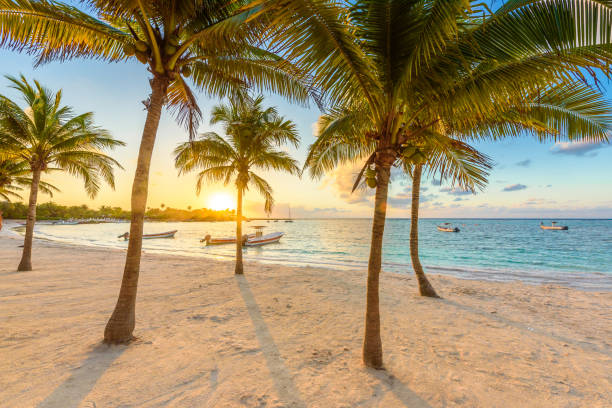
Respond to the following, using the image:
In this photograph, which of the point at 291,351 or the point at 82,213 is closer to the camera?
the point at 291,351

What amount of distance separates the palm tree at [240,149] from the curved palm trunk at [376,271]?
7.04 m

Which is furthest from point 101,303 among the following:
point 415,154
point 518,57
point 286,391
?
point 518,57

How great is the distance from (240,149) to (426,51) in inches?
338

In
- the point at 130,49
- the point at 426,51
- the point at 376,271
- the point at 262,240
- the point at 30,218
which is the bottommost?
the point at 262,240

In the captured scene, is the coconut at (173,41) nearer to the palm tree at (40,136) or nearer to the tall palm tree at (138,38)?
the tall palm tree at (138,38)

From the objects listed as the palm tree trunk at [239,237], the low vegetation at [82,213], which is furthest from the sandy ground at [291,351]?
the low vegetation at [82,213]

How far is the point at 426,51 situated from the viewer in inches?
104

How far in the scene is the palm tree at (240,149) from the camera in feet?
32.6

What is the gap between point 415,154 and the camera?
3375 mm

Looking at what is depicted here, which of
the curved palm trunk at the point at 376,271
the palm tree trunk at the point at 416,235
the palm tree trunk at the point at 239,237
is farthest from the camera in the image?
the palm tree trunk at the point at 239,237

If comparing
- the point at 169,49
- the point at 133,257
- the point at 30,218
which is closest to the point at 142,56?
the point at 169,49

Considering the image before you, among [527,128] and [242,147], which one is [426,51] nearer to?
[527,128]

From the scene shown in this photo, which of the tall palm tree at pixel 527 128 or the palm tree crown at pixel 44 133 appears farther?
the palm tree crown at pixel 44 133

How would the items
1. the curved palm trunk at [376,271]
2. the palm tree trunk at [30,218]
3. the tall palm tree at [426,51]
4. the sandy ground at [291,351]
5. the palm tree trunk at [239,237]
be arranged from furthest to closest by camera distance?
the palm tree trunk at [239,237] < the palm tree trunk at [30,218] < the curved palm trunk at [376,271] < the sandy ground at [291,351] < the tall palm tree at [426,51]
